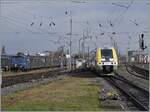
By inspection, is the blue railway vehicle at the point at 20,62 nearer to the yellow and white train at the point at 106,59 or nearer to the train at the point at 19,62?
the train at the point at 19,62

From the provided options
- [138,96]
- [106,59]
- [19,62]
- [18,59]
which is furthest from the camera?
[18,59]

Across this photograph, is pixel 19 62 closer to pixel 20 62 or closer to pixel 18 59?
pixel 20 62

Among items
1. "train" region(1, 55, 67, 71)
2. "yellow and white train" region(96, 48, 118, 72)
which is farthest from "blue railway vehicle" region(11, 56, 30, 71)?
"yellow and white train" region(96, 48, 118, 72)

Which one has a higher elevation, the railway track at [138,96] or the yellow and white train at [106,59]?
the yellow and white train at [106,59]

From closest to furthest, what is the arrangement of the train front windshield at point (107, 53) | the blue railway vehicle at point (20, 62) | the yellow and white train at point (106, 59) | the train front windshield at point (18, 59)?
the yellow and white train at point (106, 59), the train front windshield at point (107, 53), the train front windshield at point (18, 59), the blue railway vehicle at point (20, 62)

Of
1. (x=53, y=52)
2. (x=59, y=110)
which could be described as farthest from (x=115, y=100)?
(x=53, y=52)

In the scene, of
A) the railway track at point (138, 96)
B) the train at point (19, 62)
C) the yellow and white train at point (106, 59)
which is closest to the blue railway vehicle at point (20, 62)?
the train at point (19, 62)

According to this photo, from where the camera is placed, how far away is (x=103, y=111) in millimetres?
14992

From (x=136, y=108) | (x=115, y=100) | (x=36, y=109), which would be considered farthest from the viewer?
(x=115, y=100)

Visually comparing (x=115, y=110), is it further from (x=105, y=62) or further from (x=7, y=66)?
(x=7, y=66)

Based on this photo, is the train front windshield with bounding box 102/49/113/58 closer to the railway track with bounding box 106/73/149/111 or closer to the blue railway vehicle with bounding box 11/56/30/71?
the railway track with bounding box 106/73/149/111

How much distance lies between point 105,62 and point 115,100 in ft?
83.5

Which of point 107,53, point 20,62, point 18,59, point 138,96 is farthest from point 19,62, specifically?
point 138,96

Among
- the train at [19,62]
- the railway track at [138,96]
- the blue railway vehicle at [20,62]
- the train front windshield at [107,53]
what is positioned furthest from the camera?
the blue railway vehicle at [20,62]
